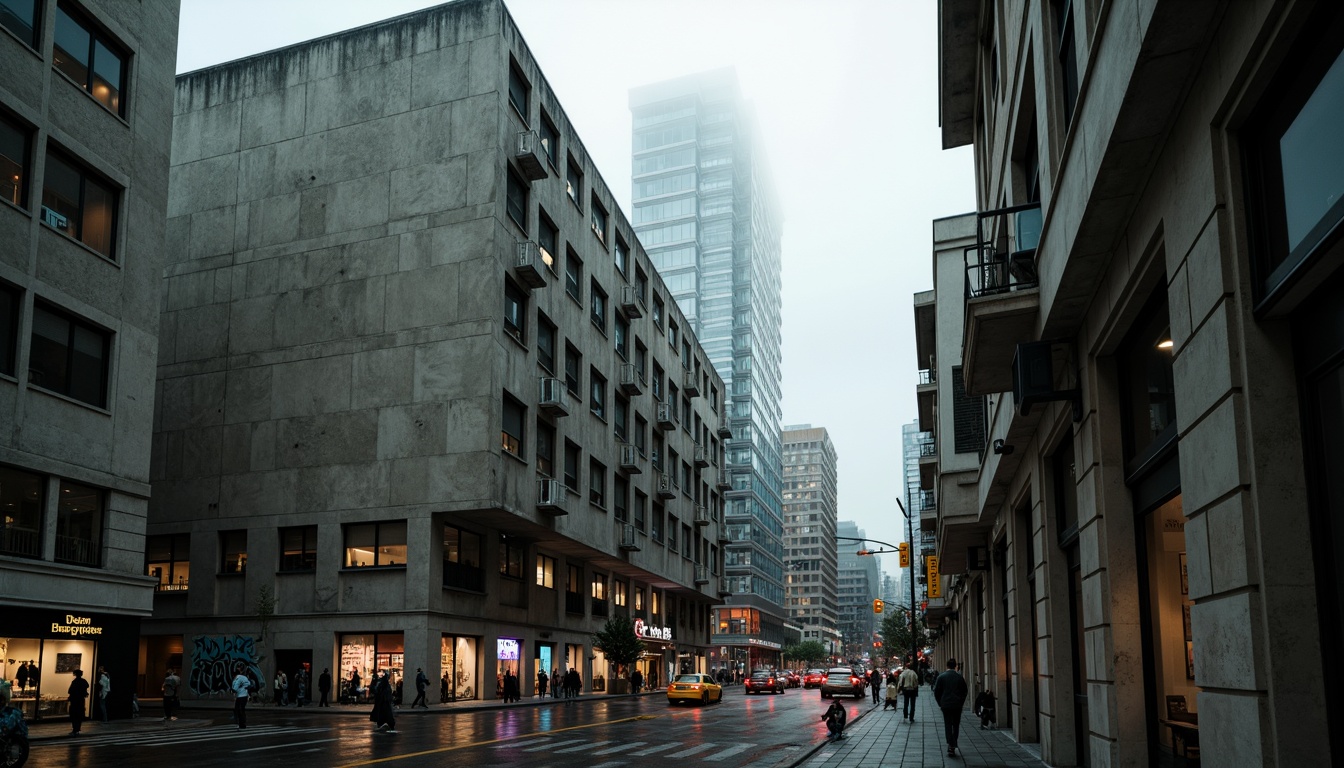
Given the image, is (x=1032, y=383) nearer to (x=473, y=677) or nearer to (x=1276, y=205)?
(x=1276, y=205)

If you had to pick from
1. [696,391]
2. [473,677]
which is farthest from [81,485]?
[696,391]

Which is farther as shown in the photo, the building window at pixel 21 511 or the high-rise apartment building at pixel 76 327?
the high-rise apartment building at pixel 76 327

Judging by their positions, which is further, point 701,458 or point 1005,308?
point 701,458

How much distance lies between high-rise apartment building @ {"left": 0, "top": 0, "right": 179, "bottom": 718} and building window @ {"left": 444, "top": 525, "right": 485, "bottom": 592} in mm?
12965

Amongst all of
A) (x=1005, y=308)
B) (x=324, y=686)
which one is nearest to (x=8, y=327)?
(x=324, y=686)

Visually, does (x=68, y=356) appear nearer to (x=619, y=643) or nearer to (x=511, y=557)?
(x=511, y=557)

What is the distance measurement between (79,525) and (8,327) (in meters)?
5.49

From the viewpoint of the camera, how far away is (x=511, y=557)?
4672cm

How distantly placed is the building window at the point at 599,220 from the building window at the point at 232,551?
23.5 metres

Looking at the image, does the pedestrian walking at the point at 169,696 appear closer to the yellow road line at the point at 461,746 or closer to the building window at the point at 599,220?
the yellow road line at the point at 461,746

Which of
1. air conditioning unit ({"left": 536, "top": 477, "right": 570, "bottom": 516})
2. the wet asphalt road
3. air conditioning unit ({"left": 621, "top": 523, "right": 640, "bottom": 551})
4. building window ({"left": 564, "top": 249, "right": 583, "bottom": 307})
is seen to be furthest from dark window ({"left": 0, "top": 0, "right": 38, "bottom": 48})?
air conditioning unit ({"left": 621, "top": 523, "right": 640, "bottom": 551})

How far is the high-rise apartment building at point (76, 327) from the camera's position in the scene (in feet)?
83.9

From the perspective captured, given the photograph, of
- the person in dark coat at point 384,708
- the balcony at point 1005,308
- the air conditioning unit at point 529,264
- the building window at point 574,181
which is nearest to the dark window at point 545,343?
the air conditioning unit at point 529,264

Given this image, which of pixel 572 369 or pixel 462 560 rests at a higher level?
pixel 572 369
